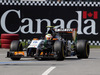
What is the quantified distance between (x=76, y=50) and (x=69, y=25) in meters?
9.72

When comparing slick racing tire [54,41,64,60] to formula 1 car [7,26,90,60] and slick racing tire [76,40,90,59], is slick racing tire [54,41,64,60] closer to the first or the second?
formula 1 car [7,26,90,60]

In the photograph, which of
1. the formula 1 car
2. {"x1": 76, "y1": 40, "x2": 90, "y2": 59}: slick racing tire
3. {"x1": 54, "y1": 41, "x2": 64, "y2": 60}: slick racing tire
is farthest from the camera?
{"x1": 76, "y1": 40, "x2": 90, "y2": 59}: slick racing tire

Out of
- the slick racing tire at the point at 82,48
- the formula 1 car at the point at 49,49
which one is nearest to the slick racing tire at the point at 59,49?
the formula 1 car at the point at 49,49

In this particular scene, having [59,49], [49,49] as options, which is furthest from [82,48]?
[59,49]

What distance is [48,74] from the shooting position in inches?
416

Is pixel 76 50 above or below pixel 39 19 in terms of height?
below

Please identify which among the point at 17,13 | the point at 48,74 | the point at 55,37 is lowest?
the point at 48,74

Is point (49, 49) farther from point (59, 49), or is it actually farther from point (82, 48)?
point (82, 48)

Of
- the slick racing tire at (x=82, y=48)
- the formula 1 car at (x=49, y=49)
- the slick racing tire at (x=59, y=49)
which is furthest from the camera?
the slick racing tire at (x=82, y=48)

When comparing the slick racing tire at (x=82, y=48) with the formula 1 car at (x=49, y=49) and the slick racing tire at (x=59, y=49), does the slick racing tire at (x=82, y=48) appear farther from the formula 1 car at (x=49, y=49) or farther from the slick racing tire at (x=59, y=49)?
the slick racing tire at (x=59, y=49)

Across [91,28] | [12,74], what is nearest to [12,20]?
[91,28]

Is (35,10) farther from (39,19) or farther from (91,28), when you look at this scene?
(91,28)

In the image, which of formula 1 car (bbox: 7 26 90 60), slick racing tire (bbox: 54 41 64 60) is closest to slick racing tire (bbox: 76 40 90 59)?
formula 1 car (bbox: 7 26 90 60)

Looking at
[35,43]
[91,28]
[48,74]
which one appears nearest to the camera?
[48,74]
